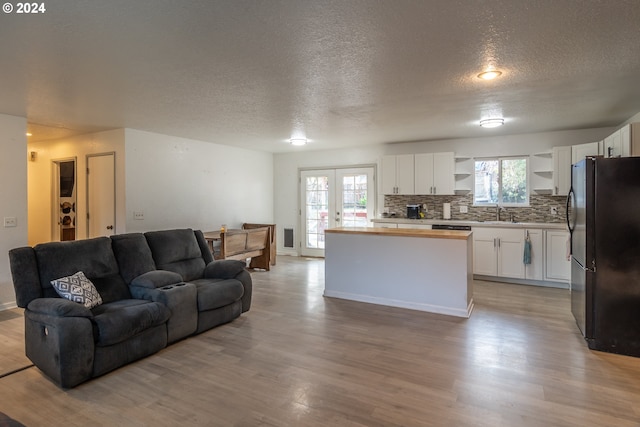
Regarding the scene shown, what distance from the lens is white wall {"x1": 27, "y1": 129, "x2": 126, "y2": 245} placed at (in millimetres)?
5391

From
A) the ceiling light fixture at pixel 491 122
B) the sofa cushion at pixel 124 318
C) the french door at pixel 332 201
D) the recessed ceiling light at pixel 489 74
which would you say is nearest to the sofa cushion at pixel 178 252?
the sofa cushion at pixel 124 318

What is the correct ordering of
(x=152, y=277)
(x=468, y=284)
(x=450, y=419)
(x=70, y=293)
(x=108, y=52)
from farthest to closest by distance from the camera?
(x=468, y=284), (x=152, y=277), (x=70, y=293), (x=108, y=52), (x=450, y=419)

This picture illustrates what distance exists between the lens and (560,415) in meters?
2.19

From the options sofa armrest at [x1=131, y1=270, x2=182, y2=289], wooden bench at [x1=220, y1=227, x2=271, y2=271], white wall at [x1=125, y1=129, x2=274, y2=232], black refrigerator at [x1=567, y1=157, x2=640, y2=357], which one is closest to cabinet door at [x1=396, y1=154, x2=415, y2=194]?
wooden bench at [x1=220, y1=227, x2=271, y2=271]

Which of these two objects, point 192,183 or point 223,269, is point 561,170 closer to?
point 223,269

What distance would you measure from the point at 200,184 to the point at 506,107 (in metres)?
5.10

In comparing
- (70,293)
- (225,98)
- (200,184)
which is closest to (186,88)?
(225,98)

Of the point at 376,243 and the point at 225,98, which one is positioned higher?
the point at 225,98

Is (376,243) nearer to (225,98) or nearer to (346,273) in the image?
(346,273)

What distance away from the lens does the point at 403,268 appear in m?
4.36

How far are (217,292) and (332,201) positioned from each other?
4.50 metres

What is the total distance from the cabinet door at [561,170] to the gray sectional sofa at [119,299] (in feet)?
16.1
